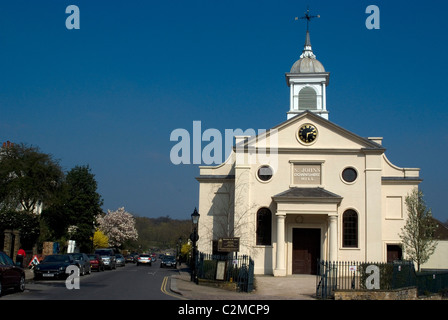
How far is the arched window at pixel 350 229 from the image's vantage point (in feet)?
114

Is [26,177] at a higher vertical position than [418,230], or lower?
higher

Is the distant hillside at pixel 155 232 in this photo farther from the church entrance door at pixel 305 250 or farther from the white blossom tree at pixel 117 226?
the church entrance door at pixel 305 250

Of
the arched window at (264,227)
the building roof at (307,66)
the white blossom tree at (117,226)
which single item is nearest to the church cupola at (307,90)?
the building roof at (307,66)

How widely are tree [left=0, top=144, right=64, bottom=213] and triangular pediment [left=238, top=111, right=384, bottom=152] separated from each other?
19.8 m

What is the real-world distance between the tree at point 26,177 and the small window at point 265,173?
20.1 meters

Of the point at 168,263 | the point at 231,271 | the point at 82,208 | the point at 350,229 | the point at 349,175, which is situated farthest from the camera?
the point at 82,208

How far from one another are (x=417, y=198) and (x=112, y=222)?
66.5m

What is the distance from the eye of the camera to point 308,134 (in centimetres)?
3594

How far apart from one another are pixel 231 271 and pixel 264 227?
1127 centimetres

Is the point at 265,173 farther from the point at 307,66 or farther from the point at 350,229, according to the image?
the point at 307,66

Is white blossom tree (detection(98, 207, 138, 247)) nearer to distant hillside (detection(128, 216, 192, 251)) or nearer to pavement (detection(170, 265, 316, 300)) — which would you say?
distant hillside (detection(128, 216, 192, 251))

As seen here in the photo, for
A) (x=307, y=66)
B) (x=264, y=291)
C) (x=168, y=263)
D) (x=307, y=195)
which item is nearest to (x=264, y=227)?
(x=307, y=195)
